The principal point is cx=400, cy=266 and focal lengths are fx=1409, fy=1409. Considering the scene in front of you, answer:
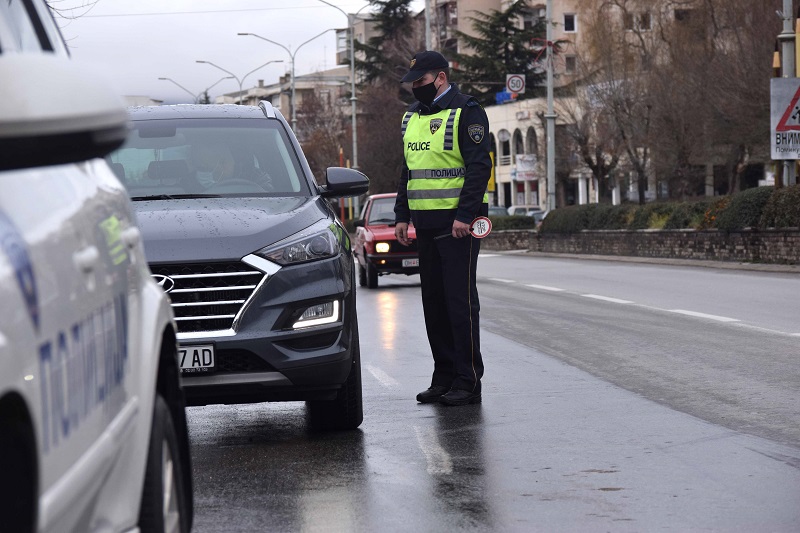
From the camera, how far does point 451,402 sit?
8.98 m

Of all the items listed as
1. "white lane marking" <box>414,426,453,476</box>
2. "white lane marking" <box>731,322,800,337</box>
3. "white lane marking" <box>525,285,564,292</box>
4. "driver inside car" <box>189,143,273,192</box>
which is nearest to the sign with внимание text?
"white lane marking" <box>525,285,564,292</box>

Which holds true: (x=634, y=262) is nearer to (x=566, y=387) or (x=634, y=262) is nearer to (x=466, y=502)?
(x=566, y=387)

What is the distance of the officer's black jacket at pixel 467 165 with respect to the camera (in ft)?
28.9

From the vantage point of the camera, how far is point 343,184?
27.4 ft

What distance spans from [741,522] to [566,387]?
455 cm

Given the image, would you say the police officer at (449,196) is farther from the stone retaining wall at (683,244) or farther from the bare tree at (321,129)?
the bare tree at (321,129)

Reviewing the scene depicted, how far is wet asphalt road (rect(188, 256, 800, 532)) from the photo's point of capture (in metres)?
5.64

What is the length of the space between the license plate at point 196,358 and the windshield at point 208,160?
134cm

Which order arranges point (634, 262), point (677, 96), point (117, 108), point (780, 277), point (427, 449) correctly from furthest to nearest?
point (677, 96) < point (634, 262) < point (780, 277) < point (427, 449) < point (117, 108)

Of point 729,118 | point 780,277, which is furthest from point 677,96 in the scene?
point 780,277

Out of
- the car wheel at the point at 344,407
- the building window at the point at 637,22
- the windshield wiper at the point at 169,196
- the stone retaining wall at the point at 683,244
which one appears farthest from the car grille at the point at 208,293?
the building window at the point at 637,22

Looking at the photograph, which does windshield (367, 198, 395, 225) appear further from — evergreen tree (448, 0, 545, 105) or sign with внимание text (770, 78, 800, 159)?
evergreen tree (448, 0, 545, 105)

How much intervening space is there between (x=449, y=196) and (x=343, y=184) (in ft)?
2.94

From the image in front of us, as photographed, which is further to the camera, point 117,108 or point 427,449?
point 427,449
